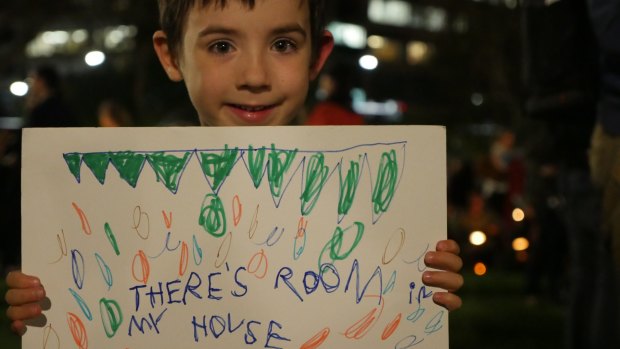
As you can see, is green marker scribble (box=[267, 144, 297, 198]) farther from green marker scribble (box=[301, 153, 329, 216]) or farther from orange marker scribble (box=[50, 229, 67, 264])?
orange marker scribble (box=[50, 229, 67, 264])

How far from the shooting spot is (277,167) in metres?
1.79

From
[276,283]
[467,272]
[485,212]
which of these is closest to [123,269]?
[276,283]

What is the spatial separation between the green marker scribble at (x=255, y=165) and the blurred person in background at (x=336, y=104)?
9.28 feet

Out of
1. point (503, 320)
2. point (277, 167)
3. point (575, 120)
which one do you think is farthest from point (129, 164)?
point (503, 320)

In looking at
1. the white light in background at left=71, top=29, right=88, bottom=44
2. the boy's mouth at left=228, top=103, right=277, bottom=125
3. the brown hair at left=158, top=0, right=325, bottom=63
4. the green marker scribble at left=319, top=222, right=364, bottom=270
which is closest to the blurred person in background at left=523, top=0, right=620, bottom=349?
the brown hair at left=158, top=0, right=325, bottom=63

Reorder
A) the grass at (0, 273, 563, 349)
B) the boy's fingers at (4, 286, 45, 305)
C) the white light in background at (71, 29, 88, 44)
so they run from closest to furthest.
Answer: the boy's fingers at (4, 286, 45, 305) → the grass at (0, 273, 563, 349) → the white light in background at (71, 29, 88, 44)

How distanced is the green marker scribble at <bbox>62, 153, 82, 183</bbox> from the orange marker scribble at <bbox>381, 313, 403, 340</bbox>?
710mm

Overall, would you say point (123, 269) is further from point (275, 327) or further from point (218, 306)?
point (275, 327)

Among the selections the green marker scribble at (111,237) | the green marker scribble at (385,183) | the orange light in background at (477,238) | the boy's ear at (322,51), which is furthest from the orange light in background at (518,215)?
the green marker scribble at (111,237)

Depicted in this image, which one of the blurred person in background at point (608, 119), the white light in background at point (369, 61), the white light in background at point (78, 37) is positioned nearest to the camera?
the blurred person in background at point (608, 119)

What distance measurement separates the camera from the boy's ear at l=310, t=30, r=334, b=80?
2.23 meters

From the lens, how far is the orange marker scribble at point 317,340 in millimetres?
1778

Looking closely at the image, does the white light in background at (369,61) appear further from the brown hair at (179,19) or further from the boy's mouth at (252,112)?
the boy's mouth at (252,112)

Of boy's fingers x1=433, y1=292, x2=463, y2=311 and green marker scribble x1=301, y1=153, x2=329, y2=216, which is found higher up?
green marker scribble x1=301, y1=153, x2=329, y2=216
